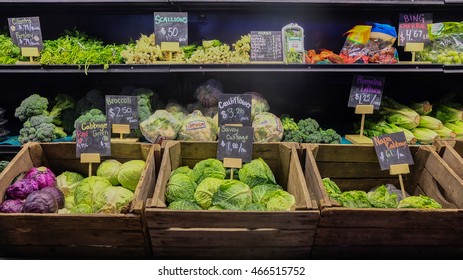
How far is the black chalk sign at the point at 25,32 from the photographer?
9.59 ft

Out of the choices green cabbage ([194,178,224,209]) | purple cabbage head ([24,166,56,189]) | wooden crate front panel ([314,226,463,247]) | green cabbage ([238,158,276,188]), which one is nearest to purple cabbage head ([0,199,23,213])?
purple cabbage head ([24,166,56,189])

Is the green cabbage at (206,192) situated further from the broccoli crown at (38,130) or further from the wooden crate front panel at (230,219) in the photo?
the broccoli crown at (38,130)

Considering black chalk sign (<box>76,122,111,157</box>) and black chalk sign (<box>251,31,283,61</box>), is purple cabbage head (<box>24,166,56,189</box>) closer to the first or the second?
black chalk sign (<box>76,122,111,157</box>)

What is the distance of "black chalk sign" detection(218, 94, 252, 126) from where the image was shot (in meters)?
2.57

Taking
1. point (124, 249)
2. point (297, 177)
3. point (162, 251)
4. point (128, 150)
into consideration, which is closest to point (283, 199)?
point (297, 177)

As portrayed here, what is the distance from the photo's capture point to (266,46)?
121 inches

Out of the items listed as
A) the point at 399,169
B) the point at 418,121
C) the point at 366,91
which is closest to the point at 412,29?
the point at 366,91

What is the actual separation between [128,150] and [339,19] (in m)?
2.25

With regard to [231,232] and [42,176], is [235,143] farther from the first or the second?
[42,176]

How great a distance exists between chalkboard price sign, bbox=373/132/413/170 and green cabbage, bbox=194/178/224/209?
106 cm

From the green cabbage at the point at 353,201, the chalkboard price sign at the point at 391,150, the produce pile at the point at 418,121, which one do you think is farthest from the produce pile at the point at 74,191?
the produce pile at the point at 418,121

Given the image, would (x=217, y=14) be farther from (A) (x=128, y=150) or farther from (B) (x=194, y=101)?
(A) (x=128, y=150)

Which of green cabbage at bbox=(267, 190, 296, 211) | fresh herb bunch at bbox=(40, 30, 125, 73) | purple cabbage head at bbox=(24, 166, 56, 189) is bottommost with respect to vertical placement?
green cabbage at bbox=(267, 190, 296, 211)

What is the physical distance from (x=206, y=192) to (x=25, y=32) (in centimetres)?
203
